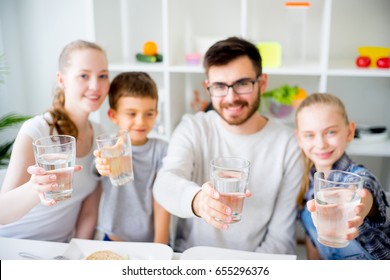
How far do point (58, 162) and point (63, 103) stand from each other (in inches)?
8.4

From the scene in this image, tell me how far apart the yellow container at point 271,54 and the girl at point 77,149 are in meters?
0.42

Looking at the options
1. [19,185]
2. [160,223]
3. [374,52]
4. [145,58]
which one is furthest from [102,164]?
[374,52]

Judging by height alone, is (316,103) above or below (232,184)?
above

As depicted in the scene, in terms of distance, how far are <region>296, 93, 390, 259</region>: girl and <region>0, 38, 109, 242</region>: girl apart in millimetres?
459

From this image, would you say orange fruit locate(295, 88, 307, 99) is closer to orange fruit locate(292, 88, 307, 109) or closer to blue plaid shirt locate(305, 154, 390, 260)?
orange fruit locate(292, 88, 307, 109)

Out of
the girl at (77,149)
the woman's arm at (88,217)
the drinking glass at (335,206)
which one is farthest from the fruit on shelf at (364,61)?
the woman's arm at (88,217)

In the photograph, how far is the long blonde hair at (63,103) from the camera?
0.89 meters

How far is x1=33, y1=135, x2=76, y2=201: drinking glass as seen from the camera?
29.4 inches

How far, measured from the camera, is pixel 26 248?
86cm

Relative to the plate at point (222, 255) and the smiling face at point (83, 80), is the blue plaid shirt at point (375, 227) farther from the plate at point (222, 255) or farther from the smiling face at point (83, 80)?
the smiling face at point (83, 80)

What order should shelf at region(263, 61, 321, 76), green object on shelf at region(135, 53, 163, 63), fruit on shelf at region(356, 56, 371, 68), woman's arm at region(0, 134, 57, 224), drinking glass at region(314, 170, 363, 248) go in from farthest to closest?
green object on shelf at region(135, 53, 163, 63) < shelf at region(263, 61, 321, 76) < fruit on shelf at region(356, 56, 371, 68) < woman's arm at region(0, 134, 57, 224) < drinking glass at region(314, 170, 363, 248)

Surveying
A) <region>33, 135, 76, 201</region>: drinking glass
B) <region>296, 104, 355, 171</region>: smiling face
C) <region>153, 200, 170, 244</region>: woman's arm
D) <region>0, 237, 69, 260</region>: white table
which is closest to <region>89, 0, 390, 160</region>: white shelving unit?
<region>296, 104, 355, 171</region>: smiling face

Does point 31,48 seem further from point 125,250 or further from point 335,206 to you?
point 335,206
